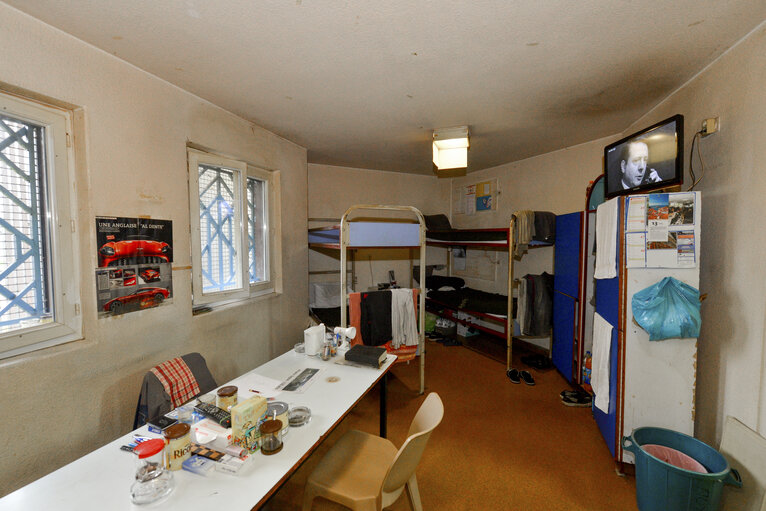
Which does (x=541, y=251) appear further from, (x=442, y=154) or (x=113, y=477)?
(x=113, y=477)

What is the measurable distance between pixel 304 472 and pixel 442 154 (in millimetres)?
2864

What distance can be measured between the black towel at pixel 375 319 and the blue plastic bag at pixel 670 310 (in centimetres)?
175

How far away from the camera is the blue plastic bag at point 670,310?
5.38 feet

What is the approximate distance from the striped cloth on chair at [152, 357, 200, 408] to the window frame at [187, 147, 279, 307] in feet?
2.58

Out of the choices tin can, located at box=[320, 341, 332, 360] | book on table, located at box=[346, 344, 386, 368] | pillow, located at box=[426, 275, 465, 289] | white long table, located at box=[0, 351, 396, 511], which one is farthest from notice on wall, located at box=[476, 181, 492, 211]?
white long table, located at box=[0, 351, 396, 511]

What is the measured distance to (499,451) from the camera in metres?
2.12

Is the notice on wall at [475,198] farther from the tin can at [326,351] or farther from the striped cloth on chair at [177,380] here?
the striped cloth on chair at [177,380]

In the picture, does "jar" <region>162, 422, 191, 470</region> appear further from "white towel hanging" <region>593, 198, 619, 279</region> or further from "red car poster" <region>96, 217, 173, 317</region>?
→ "white towel hanging" <region>593, 198, 619, 279</region>

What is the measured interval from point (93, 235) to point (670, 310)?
3.14 m

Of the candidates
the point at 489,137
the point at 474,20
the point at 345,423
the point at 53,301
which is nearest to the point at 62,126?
the point at 53,301

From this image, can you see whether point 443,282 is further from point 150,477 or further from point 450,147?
point 150,477

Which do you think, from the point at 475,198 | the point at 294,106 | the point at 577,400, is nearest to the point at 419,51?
the point at 294,106

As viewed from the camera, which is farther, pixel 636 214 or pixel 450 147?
pixel 450 147

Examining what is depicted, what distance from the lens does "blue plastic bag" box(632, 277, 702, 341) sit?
164 cm
